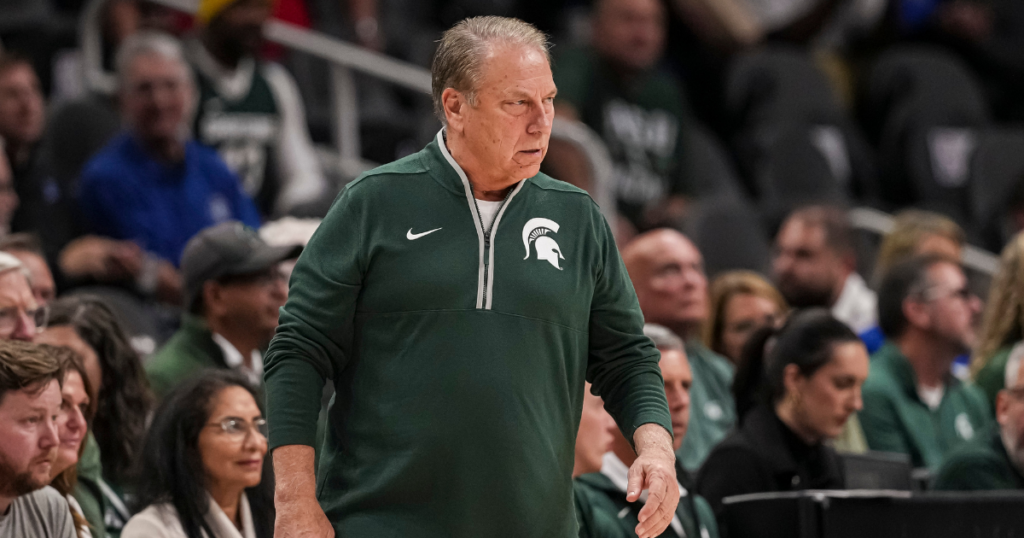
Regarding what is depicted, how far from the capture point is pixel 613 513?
11.6ft

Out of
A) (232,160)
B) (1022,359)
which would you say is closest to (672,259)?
(1022,359)

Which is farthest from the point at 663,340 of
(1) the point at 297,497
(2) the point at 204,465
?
(1) the point at 297,497

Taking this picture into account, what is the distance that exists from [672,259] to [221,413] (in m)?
2.16

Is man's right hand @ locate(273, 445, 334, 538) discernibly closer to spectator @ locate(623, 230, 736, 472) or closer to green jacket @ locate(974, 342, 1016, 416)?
spectator @ locate(623, 230, 736, 472)

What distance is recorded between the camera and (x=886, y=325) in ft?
17.4

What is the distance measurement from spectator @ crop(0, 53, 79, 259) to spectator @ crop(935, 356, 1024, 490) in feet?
11.0

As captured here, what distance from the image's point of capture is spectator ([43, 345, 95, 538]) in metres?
3.08

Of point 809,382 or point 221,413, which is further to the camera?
point 809,382

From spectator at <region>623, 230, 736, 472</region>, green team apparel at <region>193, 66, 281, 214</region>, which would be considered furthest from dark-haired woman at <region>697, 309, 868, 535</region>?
green team apparel at <region>193, 66, 281, 214</region>

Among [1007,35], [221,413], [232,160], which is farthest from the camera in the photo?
[1007,35]

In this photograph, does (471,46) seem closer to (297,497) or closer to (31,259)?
(297,497)

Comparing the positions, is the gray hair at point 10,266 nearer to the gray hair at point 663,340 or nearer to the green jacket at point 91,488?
the green jacket at point 91,488

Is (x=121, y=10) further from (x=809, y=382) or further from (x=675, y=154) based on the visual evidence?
(x=809, y=382)

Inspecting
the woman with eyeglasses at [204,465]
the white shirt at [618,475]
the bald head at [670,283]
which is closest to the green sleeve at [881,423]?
the bald head at [670,283]
